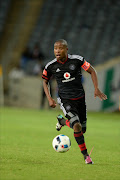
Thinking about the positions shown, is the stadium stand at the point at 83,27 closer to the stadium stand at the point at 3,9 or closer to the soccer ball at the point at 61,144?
the stadium stand at the point at 3,9

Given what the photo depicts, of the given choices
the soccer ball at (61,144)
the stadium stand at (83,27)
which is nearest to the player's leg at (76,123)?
the soccer ball at (61,144)

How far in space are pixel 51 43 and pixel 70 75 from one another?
728 inches

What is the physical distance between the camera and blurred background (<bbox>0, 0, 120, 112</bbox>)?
19828 mm

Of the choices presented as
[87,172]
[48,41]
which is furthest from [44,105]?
[87,172]

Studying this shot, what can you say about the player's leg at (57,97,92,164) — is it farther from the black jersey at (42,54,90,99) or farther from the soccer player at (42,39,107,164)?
the black jersey at (42,54,90,99)

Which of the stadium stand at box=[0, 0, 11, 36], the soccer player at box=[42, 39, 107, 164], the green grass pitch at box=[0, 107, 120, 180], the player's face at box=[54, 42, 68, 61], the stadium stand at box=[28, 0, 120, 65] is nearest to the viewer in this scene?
the green grass pitch at box=[0, 107, 120, 180]

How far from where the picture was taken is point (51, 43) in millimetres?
25234

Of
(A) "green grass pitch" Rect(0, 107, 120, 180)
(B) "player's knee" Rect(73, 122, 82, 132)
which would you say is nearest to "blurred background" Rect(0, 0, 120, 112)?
(A) "green grass pitch" Rect(0, 107, 120, 180)

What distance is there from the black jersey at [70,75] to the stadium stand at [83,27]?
50.0ft

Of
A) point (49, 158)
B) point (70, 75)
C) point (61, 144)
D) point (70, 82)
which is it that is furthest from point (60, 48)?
point (49, 158)

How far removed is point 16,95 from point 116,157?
15.2 meters

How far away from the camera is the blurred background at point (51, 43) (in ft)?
65.1

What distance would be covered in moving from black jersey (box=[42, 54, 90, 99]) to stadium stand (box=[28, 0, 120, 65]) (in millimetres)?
15240

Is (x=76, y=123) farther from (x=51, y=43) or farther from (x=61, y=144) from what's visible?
(x=51, y=43)
